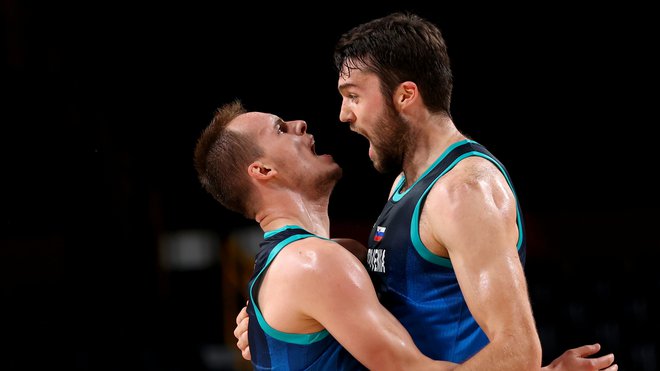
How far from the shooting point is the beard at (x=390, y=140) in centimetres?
255

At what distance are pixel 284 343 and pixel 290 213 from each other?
463mm

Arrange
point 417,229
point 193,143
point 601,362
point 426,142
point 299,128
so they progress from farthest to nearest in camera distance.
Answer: point 193,143
point 299,128
point 426,142
point 601,362
point 417,229

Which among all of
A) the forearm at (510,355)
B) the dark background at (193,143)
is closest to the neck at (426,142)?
the forearm at (510,355)

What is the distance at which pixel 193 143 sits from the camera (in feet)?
26.2

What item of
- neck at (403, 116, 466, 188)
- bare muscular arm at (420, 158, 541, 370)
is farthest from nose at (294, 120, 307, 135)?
bare muscular arm at (420, 158, 541, 370)

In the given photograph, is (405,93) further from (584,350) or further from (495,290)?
(584,350)

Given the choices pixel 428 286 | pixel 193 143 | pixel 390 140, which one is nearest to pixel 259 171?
pixel 390 140

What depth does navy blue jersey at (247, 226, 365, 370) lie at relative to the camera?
2.41 metres

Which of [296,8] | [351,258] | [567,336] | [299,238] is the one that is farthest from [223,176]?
[296,8]

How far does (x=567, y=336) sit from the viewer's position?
645 cm

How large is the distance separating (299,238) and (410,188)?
363mm

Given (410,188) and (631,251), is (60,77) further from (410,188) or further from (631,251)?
(410,188)

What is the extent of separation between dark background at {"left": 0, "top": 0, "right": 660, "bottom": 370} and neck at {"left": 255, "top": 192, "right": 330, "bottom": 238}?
4.07m

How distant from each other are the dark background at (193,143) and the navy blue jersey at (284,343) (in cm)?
419
